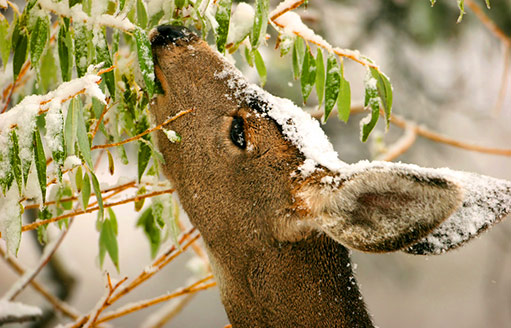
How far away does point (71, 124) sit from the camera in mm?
1348

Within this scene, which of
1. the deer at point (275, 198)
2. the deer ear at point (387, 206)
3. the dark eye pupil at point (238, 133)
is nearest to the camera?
the deer ear at point (387, 206)

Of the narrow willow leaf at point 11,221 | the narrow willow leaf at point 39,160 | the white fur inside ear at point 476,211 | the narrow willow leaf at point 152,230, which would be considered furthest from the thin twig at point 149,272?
the white fur inside ear at point 476,211

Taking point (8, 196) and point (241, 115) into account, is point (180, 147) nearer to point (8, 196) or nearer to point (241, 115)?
point (241, 115)

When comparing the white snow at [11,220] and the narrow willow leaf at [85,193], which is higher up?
the white snow at [11,220]

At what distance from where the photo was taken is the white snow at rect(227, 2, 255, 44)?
1775 mm

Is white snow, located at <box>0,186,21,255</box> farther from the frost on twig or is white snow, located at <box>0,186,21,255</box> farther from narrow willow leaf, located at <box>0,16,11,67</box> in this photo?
the frost on twig

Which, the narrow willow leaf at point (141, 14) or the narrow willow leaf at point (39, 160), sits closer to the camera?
the narrow willow leaf at point (39, 160)

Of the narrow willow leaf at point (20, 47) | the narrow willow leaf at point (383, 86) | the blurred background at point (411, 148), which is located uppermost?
the narrow willow leaf at point (20, 47)

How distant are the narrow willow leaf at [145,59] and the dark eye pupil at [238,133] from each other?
0.26 metres

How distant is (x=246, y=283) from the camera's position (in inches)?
62.1

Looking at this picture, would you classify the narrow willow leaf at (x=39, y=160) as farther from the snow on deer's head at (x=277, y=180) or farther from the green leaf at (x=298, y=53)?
the green leaf at (x=298, y=53)

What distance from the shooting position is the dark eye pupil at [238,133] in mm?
1630

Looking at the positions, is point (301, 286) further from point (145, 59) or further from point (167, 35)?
point (167, 35)

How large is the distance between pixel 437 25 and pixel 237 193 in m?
3.81
